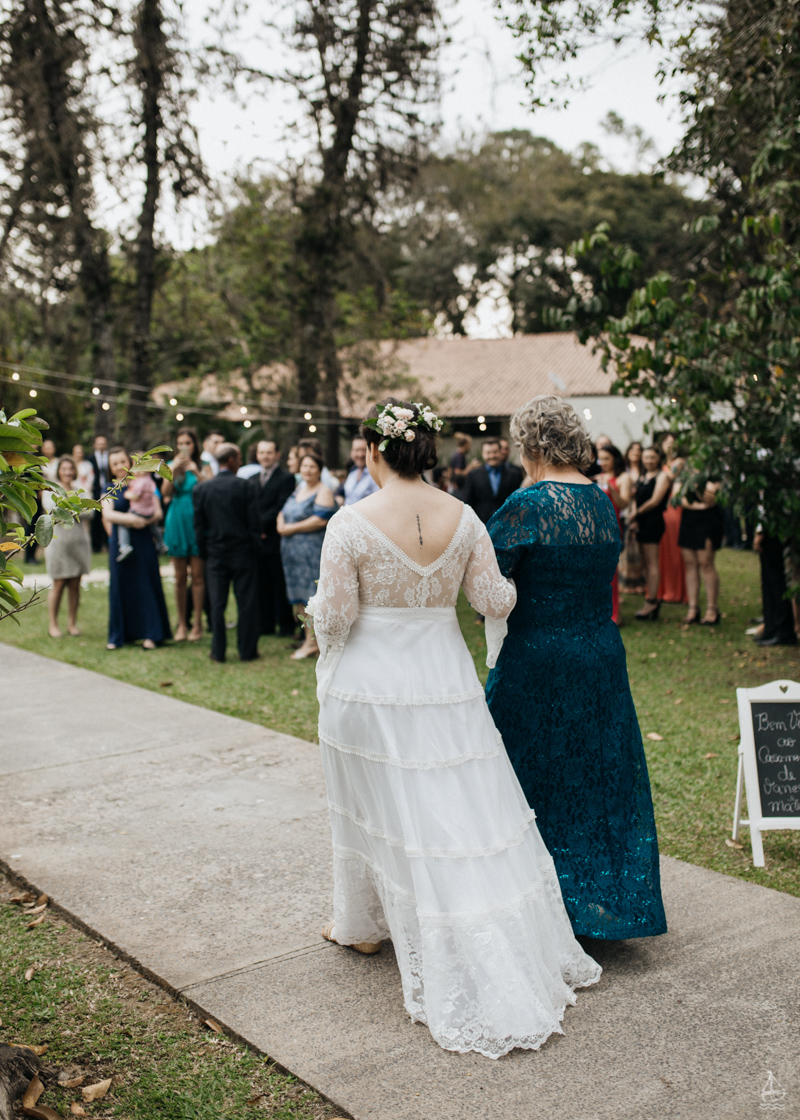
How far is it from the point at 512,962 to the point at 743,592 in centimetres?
1099

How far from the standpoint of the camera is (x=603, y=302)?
7668 millimetres

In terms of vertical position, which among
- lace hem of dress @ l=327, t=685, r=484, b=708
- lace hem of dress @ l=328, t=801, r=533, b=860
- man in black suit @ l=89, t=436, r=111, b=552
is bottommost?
lace hem of dress @ l=328, t=801, r=533, b=860

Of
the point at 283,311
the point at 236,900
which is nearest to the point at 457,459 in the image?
the point at 283,311

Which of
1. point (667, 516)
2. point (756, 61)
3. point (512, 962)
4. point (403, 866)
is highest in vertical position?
point (756, 61)

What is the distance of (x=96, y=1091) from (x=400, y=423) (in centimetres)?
219

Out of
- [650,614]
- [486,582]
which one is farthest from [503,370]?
[486,582]

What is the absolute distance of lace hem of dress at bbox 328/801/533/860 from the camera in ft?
9.70

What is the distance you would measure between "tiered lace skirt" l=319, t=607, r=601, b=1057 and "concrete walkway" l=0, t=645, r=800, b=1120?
0.13 m

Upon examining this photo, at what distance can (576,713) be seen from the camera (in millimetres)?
3424

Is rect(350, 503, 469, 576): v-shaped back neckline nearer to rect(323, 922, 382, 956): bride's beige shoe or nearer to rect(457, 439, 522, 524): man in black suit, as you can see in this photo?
rect(323, 922, 382, 956): bride's beige shoe

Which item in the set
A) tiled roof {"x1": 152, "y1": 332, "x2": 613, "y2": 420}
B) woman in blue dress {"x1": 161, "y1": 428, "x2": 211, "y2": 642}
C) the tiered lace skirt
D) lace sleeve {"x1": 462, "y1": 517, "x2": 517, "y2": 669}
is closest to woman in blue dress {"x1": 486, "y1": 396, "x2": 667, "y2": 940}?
lace sleeve {"x1": 462, "y1": 517, "x2": 517, "y2": 669}

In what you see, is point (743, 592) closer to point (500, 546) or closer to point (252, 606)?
point (252, 606)

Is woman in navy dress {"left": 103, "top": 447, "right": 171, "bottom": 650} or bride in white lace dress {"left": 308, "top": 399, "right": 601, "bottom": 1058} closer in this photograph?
bride in white lace dress {"left": 308, "top": 399, "right": 601, "bottom": 1058}

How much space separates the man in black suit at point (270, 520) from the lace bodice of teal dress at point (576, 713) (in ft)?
18.8
